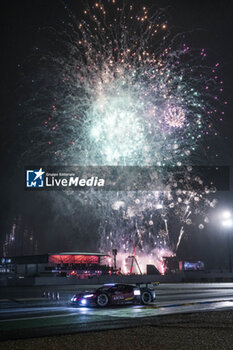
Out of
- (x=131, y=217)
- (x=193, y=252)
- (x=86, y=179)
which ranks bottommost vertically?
(x=193, y=252)

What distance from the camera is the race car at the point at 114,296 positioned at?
16.5 m

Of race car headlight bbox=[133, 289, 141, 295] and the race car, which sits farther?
race car headlight bbox=[133, 289, 141, 295]

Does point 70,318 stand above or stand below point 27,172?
below

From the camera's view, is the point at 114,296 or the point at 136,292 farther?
the point at 136,292

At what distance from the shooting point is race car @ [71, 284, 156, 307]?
1648cm

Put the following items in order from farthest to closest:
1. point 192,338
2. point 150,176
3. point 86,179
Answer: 1. point 150,176
2. point 86,179
3. point 192,338

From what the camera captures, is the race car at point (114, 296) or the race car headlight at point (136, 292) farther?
the race car headlight at point (136, 292)

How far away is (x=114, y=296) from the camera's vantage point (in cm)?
1673

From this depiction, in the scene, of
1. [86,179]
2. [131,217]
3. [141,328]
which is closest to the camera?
[141,328]

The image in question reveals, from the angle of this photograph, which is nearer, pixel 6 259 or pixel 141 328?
pixel 141 328

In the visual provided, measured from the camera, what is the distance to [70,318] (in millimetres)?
12672

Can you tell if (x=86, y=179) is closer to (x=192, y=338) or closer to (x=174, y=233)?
(x=192, y=338)

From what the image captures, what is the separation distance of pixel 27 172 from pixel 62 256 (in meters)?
35.9

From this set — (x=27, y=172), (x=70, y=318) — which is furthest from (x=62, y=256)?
(x=70, y=318)
